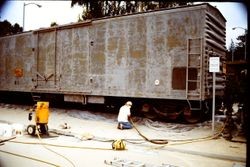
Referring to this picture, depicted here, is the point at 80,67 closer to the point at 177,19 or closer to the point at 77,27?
the point at 77,27

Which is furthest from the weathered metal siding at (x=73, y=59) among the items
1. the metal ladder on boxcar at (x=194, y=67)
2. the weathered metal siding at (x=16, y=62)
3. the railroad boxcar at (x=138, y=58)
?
the metal ladder on boxcar at (x=194, y=67)

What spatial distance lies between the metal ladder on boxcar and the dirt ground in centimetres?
126

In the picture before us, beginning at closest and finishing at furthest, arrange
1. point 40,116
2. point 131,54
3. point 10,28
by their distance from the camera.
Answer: point 40,116
point 131,54
point 10,28

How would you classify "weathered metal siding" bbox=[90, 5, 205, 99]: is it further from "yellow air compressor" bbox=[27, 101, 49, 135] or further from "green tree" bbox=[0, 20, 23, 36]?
"green tree" bbox=[0, 20, 23, 36]

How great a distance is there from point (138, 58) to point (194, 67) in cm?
242

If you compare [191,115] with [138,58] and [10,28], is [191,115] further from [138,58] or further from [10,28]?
[10,28]

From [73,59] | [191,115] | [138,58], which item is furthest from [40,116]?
[191,115]

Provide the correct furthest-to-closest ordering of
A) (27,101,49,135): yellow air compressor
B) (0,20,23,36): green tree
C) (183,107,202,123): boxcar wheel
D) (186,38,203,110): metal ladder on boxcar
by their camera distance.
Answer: (0,20,23,36): green tree
(183,107,202,123): boxcar wheel
(186,38,203,110): metal ladder on boxcar
(27,101,49,135): yellow air compressor

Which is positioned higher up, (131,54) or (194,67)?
(131,54)

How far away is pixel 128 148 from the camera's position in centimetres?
814

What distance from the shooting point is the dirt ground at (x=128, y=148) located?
22.1 ft

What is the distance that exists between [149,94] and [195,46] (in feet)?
8.27

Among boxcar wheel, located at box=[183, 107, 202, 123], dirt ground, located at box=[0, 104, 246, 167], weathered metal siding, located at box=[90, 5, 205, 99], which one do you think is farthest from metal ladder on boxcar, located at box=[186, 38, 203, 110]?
dirt ground, located at box=[0, 104, 246, 167]

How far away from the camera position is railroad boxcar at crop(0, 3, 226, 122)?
1099cm
